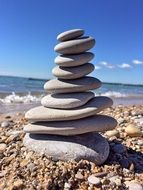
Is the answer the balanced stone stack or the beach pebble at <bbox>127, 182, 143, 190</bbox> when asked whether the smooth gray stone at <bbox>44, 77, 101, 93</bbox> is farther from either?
the beach pebble at <bbox>127, 182, 143, 190</bbox>

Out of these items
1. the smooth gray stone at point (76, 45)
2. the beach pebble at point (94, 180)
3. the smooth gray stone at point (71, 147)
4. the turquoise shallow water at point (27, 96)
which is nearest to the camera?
the beach pebble at point (94, 180)

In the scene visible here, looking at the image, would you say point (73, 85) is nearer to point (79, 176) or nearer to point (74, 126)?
point (74, 126)

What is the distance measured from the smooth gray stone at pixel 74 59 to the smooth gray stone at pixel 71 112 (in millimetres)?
651

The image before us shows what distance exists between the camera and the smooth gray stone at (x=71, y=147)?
513 cm

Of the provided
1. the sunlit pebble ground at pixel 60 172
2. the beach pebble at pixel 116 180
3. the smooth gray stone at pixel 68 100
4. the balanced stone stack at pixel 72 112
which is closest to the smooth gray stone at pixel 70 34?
the balanced stone stack at pixel 72 112

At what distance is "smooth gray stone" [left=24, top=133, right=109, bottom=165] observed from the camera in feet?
16.8

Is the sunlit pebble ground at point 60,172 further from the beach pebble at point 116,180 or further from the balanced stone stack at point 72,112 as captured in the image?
the balanced stone stack at point 72,112

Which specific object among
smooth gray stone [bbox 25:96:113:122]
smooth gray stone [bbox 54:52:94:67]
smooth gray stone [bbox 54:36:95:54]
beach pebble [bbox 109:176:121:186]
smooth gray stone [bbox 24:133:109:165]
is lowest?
beach pebble [bbox 109:176:121:186]

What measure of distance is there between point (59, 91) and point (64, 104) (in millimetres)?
266

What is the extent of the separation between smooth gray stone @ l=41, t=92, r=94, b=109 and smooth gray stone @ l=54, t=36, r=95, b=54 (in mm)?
692

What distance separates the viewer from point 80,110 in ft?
17.6

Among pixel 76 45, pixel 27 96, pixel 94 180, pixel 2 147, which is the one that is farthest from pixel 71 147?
pixel 27 96

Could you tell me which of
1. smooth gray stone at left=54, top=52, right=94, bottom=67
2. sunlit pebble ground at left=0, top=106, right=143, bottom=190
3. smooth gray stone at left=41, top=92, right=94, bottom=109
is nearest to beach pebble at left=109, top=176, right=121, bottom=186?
sunlit pebble ground at left=0, top=106, right=143, bottom=190

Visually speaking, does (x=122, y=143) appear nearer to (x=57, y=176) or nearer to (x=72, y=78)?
(x=72, y=78)
